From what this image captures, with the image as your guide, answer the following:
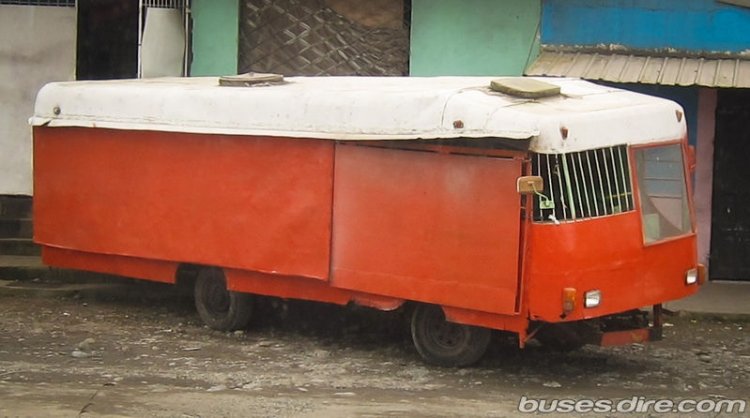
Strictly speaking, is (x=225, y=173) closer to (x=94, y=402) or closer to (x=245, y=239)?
(x=245, y=239)

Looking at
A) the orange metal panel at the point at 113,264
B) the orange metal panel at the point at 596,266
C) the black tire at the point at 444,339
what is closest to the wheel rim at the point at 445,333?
the black tire at the point at 444,339

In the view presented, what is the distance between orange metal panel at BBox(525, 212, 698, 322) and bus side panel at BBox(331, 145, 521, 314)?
220 mm

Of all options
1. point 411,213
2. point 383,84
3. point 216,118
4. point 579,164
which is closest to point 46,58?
point 216,118

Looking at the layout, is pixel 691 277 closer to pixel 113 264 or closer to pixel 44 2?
pixel 113 264

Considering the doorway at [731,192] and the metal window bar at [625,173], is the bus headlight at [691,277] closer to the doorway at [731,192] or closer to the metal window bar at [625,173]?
the metal window bar at [625,173]

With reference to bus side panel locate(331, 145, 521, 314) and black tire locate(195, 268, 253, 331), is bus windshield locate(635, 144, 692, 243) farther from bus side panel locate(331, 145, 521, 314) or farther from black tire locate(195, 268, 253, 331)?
black tire locate(195, 268, 253, 331)

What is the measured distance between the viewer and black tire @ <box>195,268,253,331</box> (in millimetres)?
11609

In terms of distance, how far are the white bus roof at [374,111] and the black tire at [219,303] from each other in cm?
149

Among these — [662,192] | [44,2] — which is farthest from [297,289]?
[44,2]

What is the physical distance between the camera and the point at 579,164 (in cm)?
952

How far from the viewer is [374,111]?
10.2m

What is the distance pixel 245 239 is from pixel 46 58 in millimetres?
5493

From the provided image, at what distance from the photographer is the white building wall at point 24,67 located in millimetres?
15227

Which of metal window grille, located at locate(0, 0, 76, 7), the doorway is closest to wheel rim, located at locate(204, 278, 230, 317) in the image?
metal window grille, located at locate(0, 0, 76, 7)
